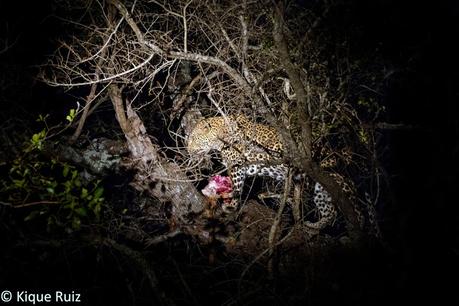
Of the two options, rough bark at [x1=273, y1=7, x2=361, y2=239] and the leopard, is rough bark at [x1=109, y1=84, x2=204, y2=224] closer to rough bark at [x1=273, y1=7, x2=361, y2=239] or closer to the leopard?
the leopard

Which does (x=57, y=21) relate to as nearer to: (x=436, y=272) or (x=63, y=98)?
(x=63, y=98)

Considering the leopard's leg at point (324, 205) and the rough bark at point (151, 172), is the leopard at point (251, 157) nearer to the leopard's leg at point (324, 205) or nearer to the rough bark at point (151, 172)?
the leopard's leg at point (324, 205)

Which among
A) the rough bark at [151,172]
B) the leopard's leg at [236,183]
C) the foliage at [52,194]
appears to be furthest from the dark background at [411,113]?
the leopard's leg at [236,183]

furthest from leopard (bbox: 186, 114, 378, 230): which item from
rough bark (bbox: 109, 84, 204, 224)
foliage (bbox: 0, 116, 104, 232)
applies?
foliage (bbox: 0, 116, 104, 232)

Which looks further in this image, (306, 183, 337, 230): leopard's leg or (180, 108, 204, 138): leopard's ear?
(180, 108, 204, 138): leopard's ear

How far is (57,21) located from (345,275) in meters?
4.43

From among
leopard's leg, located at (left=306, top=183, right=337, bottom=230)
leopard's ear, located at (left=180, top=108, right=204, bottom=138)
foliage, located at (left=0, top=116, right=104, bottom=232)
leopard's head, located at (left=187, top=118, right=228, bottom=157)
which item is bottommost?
leopard's leg, located at (left=306, top=183, right=337, bottom=230)

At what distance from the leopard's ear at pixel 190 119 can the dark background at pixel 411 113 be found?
2.25 m

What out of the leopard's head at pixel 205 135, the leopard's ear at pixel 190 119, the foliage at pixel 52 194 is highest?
the leopard's ear at pixel 190 119

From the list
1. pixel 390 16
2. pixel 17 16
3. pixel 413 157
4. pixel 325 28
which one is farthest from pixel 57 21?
pixel 413 157

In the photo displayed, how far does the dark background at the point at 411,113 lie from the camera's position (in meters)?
3.25

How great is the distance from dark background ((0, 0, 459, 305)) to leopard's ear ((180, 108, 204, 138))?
225 centimetres

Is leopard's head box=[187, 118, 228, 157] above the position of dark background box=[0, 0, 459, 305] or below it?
above

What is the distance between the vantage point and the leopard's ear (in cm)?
650
